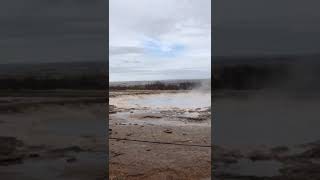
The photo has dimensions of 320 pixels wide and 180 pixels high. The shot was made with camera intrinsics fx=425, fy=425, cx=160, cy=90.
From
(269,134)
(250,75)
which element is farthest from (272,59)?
(269,134)

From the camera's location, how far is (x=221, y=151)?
11.0ft

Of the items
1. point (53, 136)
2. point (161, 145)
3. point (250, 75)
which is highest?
point (250, 75)

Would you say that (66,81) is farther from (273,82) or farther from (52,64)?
(273,82)

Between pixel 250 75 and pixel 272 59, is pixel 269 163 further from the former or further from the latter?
pixel 272 59

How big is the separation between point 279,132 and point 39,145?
1.97m

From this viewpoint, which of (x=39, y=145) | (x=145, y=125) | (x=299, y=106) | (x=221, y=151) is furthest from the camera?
(x=145, y=125)

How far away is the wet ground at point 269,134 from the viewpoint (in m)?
3.12

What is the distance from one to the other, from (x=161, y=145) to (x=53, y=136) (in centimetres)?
169

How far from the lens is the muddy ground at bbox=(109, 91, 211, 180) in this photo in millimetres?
4141

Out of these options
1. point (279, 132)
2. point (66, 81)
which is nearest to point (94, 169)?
point (66, 81)

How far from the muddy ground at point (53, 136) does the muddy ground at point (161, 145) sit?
1.91 feet

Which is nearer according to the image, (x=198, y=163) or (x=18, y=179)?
(x=18, y=179)

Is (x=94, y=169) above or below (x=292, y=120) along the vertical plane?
below

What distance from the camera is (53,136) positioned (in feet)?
11.9
